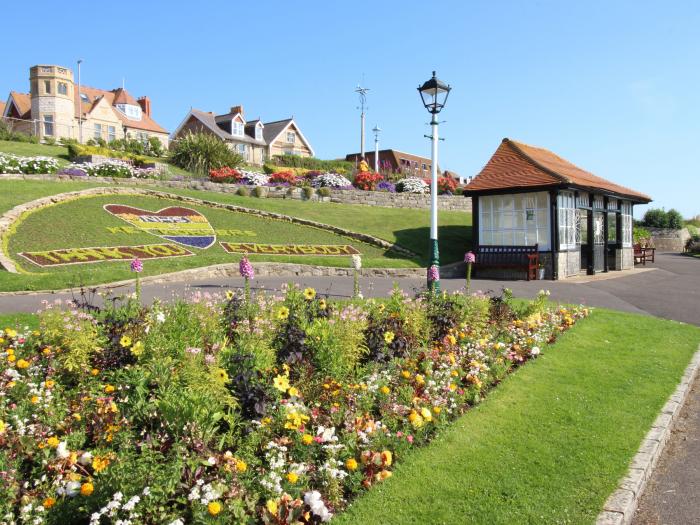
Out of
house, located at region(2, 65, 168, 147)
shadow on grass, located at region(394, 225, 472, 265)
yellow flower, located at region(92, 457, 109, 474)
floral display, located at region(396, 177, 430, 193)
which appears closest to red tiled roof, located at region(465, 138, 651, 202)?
shadow on grass, located at region(394, 225, 472, 265)

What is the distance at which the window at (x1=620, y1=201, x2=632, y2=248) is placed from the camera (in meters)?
25.8

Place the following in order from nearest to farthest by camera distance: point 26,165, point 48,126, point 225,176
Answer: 1. point 26,165
2. point 225,176
3. point 48,126

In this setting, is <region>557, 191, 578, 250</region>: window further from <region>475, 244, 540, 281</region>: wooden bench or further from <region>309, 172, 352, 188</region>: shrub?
<region>309, 172, 352, 188</region>: shrub

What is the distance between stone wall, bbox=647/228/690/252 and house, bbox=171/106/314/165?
38.0 meters

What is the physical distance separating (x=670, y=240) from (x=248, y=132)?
1805 inches

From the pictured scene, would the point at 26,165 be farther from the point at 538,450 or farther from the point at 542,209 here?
the point at 538,450

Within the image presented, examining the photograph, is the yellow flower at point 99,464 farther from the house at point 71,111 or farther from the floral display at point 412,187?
the house at point 71,111

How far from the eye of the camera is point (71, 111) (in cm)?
4991

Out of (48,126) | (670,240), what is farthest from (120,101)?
(670,240)

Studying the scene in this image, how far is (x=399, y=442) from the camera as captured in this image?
14.4 feet

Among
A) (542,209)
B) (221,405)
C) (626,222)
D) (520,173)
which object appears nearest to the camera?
(221,405)

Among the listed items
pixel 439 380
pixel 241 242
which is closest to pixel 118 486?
pixel 439 380

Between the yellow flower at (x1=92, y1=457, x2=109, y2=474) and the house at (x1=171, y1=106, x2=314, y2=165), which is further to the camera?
the house at (x1=171, y1=106, x2=314, y2=165)

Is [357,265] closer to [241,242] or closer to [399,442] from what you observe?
[399,442]
